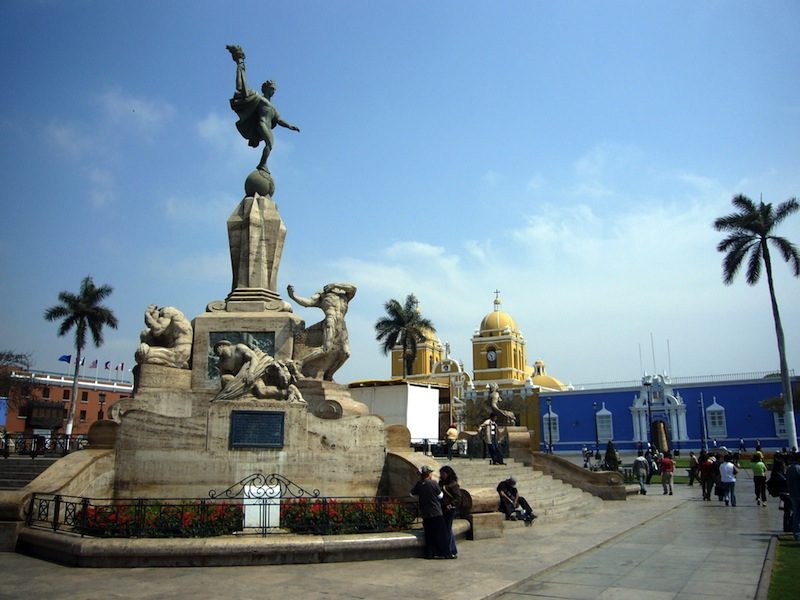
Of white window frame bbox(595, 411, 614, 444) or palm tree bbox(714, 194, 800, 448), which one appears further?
white window frame bbox(595, 411, 614, 444)

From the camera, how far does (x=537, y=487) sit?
595 inches

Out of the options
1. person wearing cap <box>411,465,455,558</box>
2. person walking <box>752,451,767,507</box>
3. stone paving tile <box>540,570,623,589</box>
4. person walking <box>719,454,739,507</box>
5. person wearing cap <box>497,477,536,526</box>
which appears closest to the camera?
stone paving tile <box>540,570,623,589</box>

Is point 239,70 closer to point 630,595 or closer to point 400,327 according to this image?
point 630,595

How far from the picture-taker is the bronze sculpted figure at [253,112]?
54.4ft

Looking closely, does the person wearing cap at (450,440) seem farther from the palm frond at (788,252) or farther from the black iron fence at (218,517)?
the palm frond at (788,252)

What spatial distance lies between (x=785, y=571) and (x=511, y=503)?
4.96 m

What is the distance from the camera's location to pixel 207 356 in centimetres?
1388

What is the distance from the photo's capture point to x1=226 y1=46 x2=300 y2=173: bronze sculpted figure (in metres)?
16.6

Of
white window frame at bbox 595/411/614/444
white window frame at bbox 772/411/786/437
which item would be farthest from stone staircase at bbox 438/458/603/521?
white window frame at bbox 595/411/614/444

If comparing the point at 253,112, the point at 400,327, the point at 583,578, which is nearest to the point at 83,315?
the point at 400,327

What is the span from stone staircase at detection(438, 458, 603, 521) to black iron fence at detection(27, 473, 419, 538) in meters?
4.32

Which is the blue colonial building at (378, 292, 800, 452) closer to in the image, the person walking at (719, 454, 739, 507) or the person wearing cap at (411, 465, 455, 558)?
the person walking at (719, 454, 739, 507)

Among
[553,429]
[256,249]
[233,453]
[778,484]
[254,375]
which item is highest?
[256,249]

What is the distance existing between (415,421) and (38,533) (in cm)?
1733
